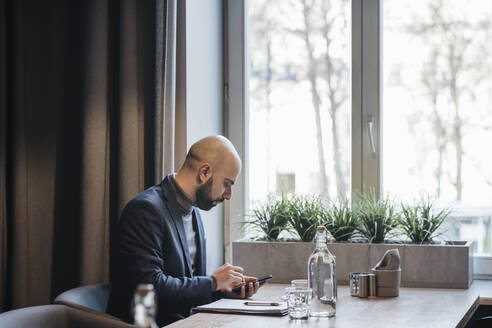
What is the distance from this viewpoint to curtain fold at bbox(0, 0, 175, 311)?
2.94m

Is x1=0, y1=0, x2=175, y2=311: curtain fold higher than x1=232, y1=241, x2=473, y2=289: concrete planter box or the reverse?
higher

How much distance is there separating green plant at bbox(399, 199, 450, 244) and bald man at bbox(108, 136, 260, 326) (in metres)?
0.85

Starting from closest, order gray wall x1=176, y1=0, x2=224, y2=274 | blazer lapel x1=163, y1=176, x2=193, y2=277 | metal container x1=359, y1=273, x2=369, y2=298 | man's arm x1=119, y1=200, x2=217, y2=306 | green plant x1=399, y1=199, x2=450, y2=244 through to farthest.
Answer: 1. man's arm x1=119, y1=200, x2=217, y2=306
2. metal container x1=359, y1=273, x2=369, y2=298
3. blazer lapel x1=163, y1=176, x2=193, y2=277
4. green plant x1=399, y1=199, x2=450, y2=244
5. gray wall x1=176, y1=0, x2=224, y2=274

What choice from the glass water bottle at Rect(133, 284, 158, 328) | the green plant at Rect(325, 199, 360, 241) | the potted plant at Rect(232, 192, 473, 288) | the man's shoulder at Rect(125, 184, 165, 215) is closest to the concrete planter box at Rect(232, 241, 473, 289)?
the potted plant at Rect(232, 192, 473, 288)

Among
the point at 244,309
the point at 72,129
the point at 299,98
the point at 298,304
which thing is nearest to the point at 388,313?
the point at 298,304

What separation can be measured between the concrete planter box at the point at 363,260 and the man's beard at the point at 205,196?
47cm

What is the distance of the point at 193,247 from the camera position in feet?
8.71

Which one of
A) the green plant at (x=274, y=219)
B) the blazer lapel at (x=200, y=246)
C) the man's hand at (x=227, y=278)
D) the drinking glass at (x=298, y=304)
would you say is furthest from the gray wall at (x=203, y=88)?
the drinking glass at (x=298, y=304)

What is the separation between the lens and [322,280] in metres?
2.02

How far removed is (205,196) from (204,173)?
3.6 inches

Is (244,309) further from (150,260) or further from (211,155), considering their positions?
(211,155)

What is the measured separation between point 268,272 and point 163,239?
0.72 m

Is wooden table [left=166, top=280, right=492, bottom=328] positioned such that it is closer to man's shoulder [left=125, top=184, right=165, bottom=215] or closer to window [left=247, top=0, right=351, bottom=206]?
man's shoulder [left=125, top=184, right=165, bottom=215]

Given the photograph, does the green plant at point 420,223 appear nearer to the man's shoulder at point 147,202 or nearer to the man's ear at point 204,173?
the man's ear at point 204,173
